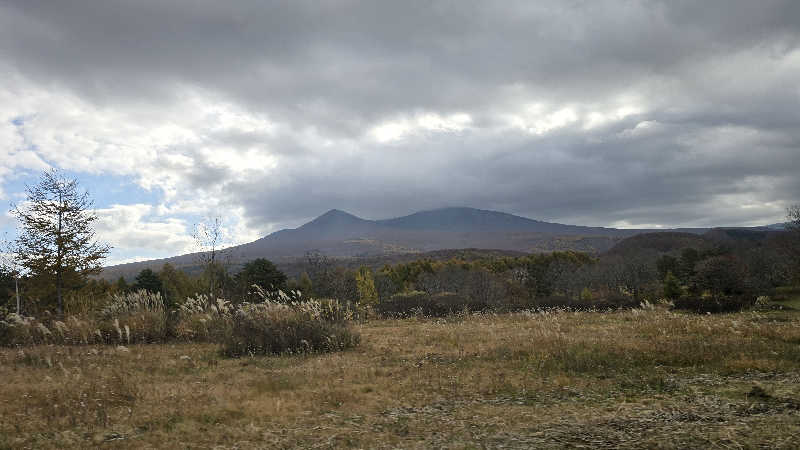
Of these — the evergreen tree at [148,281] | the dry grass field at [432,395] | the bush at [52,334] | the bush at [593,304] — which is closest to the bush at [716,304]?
the bush at [593,304]

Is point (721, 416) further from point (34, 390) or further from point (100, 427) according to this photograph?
point (34, 390)

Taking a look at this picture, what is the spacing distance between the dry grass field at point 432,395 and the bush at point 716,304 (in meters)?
8.29

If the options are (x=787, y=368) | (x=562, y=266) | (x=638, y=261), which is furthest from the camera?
(x=562, y=266)

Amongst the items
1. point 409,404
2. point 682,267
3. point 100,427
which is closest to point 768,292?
point 682,267

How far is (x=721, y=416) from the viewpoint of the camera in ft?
19.2

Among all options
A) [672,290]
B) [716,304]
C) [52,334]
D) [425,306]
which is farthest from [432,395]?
[672,290]

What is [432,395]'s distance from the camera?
755 centimetres

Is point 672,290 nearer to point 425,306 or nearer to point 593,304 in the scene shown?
point 593,304

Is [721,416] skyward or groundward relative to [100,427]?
groundward

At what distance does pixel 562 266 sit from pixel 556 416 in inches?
2498

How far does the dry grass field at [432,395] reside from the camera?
5.52 metres

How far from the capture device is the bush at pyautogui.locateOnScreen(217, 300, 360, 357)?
11.6m

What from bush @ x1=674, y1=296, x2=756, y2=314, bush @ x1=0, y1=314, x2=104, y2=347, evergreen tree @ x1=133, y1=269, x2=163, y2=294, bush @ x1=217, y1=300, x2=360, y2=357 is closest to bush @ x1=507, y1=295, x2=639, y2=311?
bush @ x1=674, y1=296, x2=756, y2=314

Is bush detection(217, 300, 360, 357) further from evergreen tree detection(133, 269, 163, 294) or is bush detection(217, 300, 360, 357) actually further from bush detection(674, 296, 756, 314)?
evergreen tree detection(133, 269, 163, 294)
